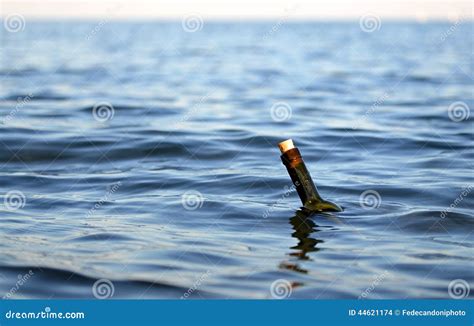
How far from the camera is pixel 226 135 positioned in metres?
15.9

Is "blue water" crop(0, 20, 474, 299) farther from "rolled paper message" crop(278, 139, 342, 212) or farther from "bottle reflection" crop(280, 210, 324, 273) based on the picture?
"rolled paper message" crop(278, 139, 342, 212)

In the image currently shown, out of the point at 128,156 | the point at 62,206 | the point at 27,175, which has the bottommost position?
the point at 62,206

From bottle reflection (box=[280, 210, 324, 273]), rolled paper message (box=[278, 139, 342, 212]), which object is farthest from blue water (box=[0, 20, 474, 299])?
rolled paper message (box=[278, 139, 342, 212])

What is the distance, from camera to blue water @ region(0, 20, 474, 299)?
774cm

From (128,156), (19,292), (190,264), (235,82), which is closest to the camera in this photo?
(19,292)

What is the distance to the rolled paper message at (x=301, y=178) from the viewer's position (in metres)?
9.05

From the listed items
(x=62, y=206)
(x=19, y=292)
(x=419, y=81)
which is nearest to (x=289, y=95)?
(x=419, y=81)

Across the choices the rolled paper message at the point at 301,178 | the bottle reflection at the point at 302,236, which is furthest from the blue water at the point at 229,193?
the rolled paper message at the point at 301,178

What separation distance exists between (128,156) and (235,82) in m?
13.8

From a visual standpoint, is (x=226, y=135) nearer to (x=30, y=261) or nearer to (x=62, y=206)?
(x=62, y=206)

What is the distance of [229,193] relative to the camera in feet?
36.7

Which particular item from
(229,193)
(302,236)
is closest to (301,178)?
(302,236)

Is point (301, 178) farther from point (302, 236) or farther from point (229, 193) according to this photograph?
point (229, 193)

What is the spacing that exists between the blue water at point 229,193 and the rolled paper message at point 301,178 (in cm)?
18
